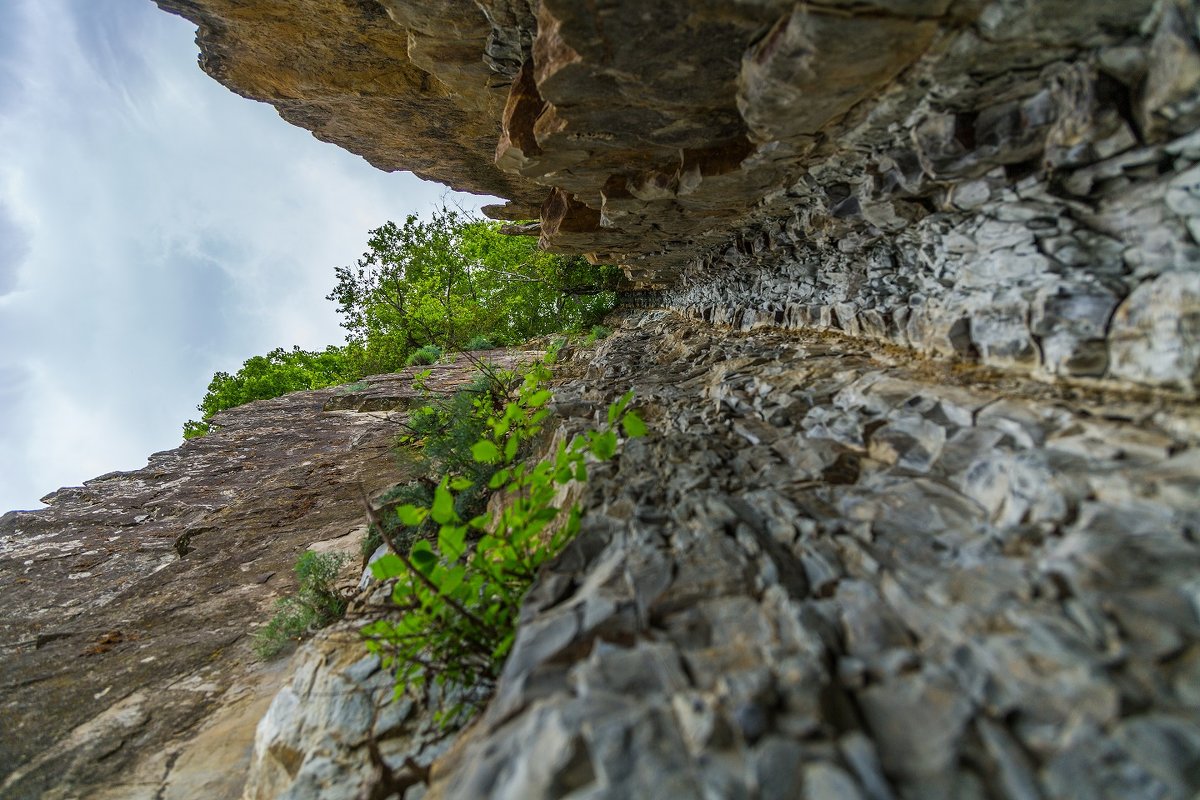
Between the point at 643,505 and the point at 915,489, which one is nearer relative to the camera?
the point at 915,489

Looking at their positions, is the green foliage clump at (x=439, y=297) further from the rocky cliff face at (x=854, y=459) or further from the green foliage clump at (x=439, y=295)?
the rocky cliff face at (x=854, y=459)

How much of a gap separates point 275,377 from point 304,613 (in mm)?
30627

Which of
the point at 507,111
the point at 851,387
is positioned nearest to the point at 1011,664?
the point at 851,387

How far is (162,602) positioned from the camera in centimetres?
581

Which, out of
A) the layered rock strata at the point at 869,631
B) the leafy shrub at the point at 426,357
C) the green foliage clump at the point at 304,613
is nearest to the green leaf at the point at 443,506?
the layered rock strata at the point at 869,631

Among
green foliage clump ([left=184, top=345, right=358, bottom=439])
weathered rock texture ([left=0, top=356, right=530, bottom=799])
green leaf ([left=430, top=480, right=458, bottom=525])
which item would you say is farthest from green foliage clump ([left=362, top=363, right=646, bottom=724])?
green foliage clump ([left=184, top=345, right=358, bottom=439])

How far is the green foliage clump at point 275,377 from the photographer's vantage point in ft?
95.3

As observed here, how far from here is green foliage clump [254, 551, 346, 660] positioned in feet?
15.8

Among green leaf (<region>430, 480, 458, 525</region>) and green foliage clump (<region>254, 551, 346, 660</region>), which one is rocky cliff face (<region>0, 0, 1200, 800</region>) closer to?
green foliage clump (<region>254, 551, 346, 660</region>)

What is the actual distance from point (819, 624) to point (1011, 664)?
0.55 m

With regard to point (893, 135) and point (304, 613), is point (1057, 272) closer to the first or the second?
point (893, 135)

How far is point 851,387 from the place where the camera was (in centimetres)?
340

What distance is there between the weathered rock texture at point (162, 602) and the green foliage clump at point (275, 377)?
68.5ft

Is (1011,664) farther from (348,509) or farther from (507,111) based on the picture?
(348,509)
